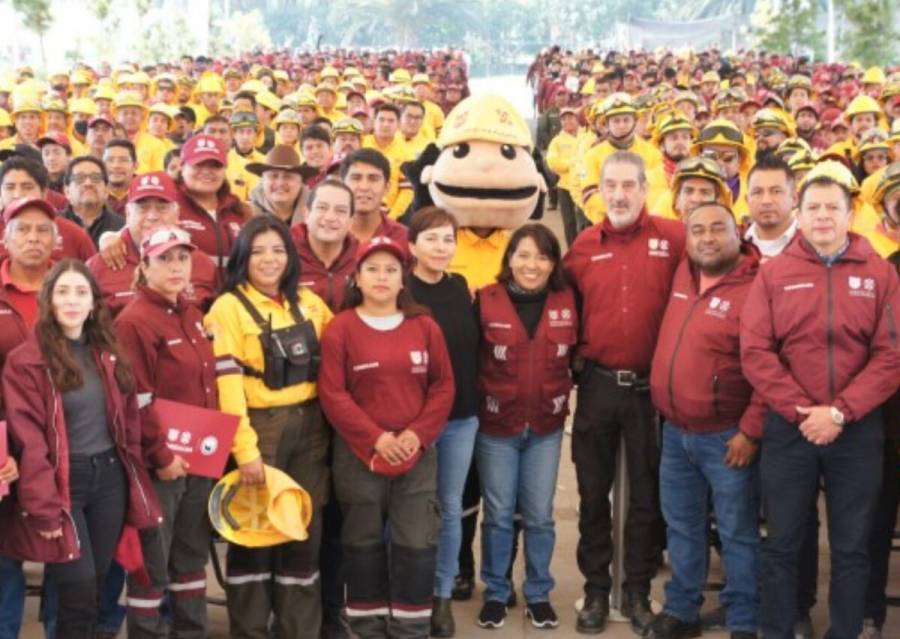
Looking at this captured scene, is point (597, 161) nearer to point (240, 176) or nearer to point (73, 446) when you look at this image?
point (240, 176)

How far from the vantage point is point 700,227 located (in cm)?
650

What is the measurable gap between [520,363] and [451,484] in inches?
24.6

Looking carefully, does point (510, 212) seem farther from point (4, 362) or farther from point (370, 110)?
point (370, 110)

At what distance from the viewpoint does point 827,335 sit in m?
6.06

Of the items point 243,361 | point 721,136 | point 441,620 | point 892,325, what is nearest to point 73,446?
point 243,361

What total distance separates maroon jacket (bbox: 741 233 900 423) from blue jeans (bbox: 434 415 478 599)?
132 centimetres

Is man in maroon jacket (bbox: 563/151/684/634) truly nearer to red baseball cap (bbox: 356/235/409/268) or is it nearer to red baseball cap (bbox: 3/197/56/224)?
red baseball cap (bbox: 356/235/409/268)

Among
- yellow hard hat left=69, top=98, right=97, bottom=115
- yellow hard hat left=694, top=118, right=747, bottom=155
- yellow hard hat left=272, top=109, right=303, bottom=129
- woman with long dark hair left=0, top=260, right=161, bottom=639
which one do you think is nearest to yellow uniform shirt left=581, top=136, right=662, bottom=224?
yellow hard hat left=694, top=118, right=747, bottom=155

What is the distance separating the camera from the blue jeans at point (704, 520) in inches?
257

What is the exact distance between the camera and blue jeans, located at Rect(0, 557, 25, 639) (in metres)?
6.16

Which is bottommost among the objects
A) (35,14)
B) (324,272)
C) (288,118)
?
(324,272)

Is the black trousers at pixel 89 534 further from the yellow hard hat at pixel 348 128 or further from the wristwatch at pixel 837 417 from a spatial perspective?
the yellow hard hat at pixel 348 128

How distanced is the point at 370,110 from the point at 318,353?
11303 mm

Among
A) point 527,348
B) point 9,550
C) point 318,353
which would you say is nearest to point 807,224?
point 527,348
